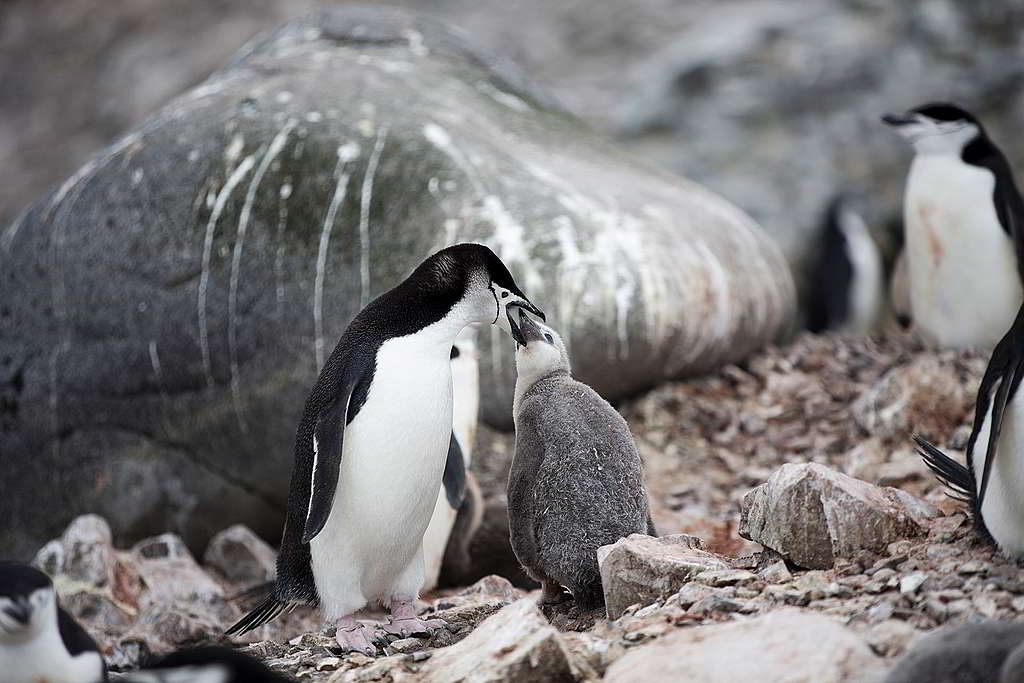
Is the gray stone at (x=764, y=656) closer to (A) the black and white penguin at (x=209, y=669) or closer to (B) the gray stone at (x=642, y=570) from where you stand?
(B) the gray stone at (x=642, y=570)

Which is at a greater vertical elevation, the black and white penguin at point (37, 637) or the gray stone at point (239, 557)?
the black and white penguin at point (37, 637)

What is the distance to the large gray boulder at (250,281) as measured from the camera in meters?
6.12

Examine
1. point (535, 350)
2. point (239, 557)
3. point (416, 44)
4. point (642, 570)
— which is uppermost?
point (416, 44)

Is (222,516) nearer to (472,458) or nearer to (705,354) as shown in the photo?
(472,458)

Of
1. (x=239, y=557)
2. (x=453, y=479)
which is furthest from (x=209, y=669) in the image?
(x=239, y=557)

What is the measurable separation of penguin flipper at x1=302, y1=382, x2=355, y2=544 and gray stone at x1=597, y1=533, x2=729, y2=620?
827mm

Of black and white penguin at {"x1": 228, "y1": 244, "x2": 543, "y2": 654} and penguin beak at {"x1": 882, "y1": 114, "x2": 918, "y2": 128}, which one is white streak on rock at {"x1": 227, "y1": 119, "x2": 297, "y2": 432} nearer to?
black and white penguin at {"x1": 228, "y1": 244, "x2": 543, "y2": 654}

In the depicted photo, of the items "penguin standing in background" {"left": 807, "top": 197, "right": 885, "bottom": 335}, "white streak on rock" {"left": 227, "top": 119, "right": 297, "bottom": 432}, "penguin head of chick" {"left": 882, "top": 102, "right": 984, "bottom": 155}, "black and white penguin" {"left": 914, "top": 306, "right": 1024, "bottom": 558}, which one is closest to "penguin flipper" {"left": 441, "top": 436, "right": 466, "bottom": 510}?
"black and white penguin" {"left": 914, "top": 306, "right": 1024, "bottom": 558}

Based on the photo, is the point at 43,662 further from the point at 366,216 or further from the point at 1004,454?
the point at 366,216

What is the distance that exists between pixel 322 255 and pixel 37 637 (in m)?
3.49

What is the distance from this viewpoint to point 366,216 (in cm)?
621

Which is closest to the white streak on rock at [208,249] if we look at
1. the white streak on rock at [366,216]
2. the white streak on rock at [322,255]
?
the white streak on rock at [322,255]

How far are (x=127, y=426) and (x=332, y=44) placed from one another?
2.62 meters

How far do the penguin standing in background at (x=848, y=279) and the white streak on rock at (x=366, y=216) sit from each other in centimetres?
437
